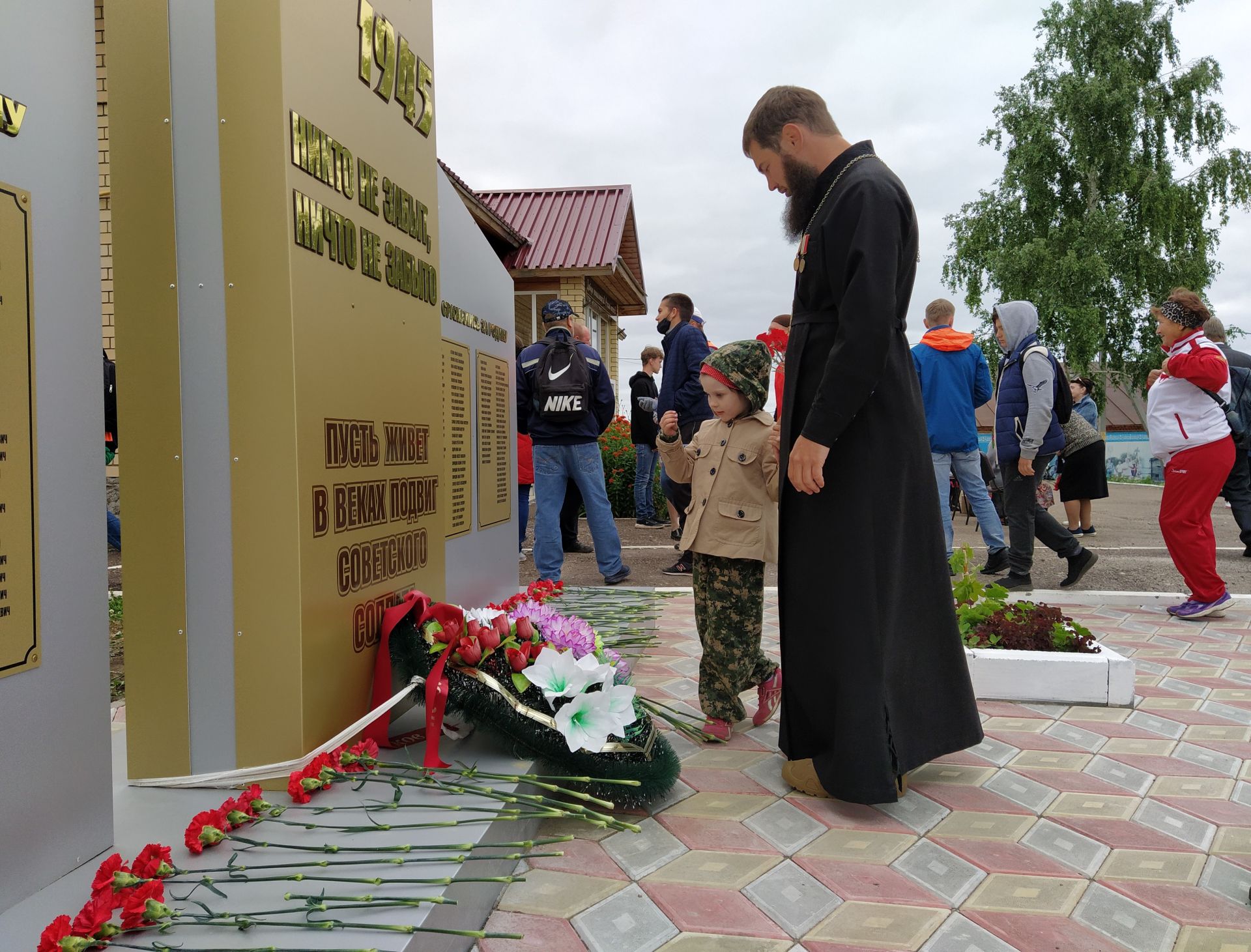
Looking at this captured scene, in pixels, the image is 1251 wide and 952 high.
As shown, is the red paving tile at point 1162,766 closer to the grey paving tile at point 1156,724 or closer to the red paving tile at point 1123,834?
the grey paving tile at point 1156,724

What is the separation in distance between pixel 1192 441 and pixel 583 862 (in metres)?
4.65

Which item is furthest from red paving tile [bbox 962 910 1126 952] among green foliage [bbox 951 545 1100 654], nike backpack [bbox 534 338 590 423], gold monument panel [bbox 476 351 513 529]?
nike backpack [bbox 534 338 590 423]

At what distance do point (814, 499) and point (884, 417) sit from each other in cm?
31

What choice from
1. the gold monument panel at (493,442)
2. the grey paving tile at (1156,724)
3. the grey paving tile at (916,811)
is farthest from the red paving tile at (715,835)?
the gold monument panel at (493,442)

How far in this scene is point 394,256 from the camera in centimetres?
296

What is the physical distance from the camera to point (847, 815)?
8.47ft

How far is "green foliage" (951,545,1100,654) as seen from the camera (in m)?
3.93

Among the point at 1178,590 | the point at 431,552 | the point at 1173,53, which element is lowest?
the point at 1178,590

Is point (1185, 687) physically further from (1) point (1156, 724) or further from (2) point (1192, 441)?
(2) point (1192, 441)

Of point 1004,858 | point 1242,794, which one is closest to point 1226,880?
point 1004,858

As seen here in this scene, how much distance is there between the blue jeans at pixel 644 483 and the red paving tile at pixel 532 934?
8.24 metres

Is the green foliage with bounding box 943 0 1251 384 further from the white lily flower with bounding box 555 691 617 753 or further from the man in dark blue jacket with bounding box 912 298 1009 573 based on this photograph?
the white lily flower with bounding box 555 691 617 753

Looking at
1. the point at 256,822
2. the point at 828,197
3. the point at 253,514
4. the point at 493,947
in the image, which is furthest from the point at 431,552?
the point at 828,197

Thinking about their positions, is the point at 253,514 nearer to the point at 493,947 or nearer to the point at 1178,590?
the point at 493,947
